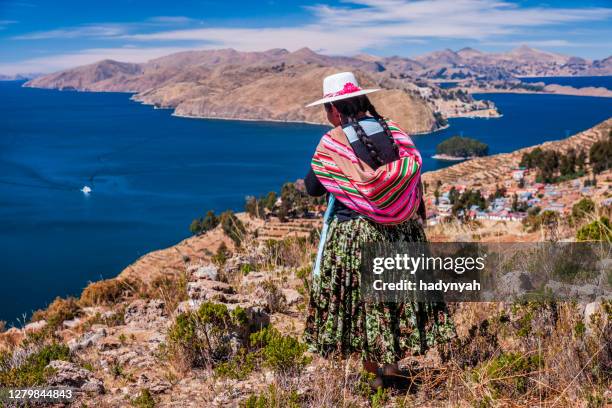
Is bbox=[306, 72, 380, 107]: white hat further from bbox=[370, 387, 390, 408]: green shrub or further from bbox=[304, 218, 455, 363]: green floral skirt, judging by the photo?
bbox=[370, 387, 390, 408]: green shrub

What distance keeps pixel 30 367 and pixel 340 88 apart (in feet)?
9.09

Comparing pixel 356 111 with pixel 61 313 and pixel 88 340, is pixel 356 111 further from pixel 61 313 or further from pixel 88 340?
pixel 61 313

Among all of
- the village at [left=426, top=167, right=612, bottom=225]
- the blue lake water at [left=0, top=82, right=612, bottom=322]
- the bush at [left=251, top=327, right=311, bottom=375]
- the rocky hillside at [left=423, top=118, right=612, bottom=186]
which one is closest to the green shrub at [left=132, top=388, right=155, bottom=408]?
the bush at [left=251, top=327, right=311, bottom=375]

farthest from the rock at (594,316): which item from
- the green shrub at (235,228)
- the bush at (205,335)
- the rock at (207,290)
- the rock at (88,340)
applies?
the green shrub at (235,228)

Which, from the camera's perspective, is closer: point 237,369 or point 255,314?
point 237,369

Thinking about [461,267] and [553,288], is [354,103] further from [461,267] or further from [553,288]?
[553,288]

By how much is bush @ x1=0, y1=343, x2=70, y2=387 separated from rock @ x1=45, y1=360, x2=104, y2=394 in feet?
0.21

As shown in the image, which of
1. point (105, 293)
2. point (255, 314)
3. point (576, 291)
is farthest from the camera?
point (105, 293)

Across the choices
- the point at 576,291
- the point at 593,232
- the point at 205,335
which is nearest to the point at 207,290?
the point at 205,335

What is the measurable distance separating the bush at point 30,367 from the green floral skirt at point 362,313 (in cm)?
184

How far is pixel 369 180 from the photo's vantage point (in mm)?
2697

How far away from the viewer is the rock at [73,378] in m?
3.28

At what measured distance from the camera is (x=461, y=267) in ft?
13.0

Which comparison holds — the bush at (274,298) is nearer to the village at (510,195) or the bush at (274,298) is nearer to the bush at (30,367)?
the bush at (30,367)
